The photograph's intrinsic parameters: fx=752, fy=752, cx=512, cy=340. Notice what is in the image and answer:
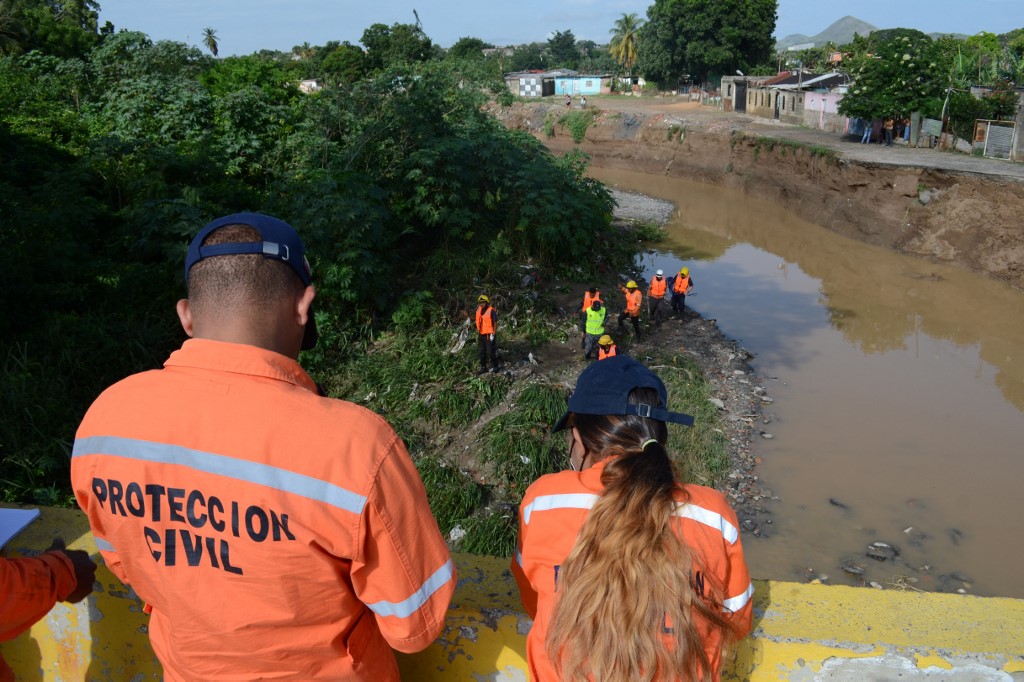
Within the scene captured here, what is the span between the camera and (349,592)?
142cm

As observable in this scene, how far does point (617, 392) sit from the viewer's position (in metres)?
1.68

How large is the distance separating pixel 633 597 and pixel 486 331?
788 centimetres

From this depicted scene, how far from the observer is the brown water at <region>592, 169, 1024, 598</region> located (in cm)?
724

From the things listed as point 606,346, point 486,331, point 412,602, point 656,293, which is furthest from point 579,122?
point 412,602

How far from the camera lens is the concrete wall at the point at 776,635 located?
171cm

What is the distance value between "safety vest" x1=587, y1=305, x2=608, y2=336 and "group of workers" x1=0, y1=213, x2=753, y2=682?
8.23m

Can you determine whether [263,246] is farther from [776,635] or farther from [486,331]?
[486,331]

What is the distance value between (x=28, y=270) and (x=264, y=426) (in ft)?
28.4

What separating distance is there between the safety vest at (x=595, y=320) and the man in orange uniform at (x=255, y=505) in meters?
8.44

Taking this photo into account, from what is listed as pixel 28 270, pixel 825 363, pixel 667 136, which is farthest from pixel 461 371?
pixel 667 136

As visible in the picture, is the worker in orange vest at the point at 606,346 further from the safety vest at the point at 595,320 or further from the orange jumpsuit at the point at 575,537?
the orange jumpsuit at the point at 575,537

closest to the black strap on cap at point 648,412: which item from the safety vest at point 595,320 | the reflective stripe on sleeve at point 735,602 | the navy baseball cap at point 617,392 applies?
the navy baseball cap at point 617,392

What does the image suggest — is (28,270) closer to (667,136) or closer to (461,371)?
(461,371)

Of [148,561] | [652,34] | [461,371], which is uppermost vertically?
[652,34]
